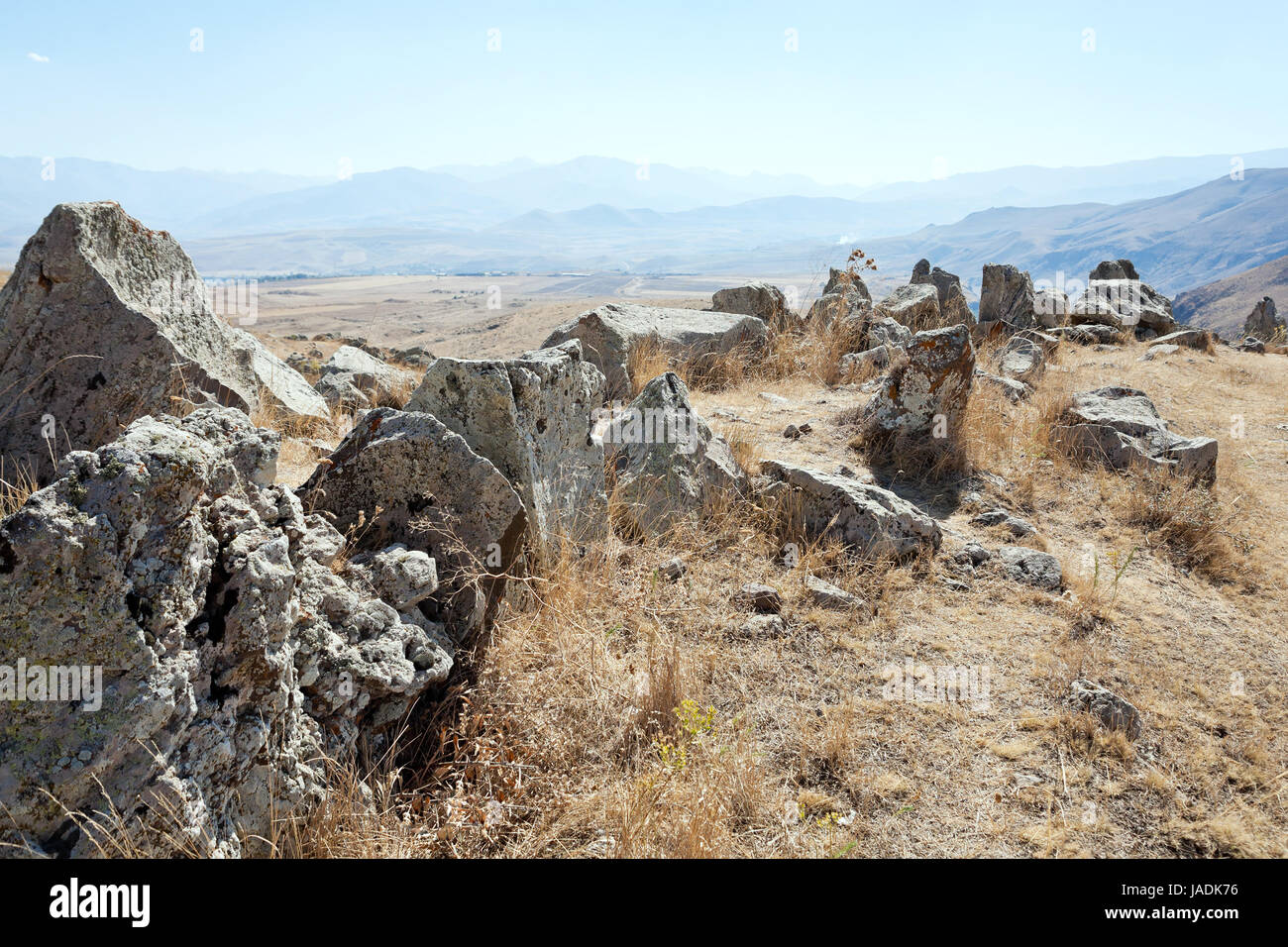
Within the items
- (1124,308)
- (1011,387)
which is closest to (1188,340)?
(1124,308)

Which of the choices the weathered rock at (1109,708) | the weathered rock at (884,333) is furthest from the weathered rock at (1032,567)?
the weathered rock at (884,333)

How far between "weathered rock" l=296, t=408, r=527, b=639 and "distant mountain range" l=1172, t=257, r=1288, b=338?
19191 cm

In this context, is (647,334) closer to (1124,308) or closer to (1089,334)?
(1089,334)

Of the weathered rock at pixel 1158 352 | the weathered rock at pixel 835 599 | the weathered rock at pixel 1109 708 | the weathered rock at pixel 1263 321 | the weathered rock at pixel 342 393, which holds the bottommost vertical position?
the weathered rock at pixel 1109 708

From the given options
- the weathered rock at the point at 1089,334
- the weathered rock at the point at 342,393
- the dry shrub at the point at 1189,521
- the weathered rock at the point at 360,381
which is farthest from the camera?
the weathered rock at the point at 1089,334

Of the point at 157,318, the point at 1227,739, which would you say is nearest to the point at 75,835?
the point at 157,318

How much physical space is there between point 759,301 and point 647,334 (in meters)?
2.87

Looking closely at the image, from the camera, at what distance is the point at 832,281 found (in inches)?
465

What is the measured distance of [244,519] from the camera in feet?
8.21

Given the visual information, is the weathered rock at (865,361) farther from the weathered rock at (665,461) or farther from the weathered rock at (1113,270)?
the weathered rock at (1113,270)

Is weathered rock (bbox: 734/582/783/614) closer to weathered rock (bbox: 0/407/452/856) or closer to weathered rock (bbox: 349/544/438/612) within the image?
weathered rock (bbox: 349/544/438/612)

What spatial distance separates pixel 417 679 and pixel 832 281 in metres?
10.6

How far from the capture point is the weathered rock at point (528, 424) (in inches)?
152

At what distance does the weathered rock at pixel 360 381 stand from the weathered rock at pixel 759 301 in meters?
4.56
